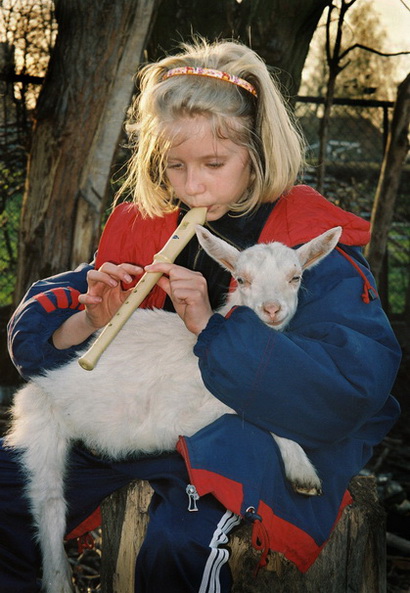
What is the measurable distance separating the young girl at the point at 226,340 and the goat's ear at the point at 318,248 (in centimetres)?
5

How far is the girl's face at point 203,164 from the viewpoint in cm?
221

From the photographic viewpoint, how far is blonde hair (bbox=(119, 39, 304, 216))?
223cm

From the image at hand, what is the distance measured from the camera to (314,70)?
5816 mm

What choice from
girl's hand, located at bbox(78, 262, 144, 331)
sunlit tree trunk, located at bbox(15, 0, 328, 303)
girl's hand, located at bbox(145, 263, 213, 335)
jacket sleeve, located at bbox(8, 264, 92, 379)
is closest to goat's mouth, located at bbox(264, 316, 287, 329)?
girl's hand, located at bbox(145, 263, 213, 335)

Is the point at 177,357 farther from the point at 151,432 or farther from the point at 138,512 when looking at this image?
the point at 138,512

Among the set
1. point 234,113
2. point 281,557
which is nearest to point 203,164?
point 234,113

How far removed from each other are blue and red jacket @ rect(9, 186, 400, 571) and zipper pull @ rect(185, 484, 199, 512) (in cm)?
3

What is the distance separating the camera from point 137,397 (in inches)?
86.1

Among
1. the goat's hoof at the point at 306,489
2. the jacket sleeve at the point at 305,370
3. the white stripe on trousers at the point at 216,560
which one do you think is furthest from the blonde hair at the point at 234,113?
the white stripe on trousers at the point at 216,560

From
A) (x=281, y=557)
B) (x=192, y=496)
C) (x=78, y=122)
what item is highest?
(x=78, y=122)

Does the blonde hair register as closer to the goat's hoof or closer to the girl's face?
the girl's face

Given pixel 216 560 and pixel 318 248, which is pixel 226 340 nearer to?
pixel 318 248

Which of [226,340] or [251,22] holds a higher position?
[251,22]

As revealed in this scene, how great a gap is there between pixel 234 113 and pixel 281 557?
1413mm
